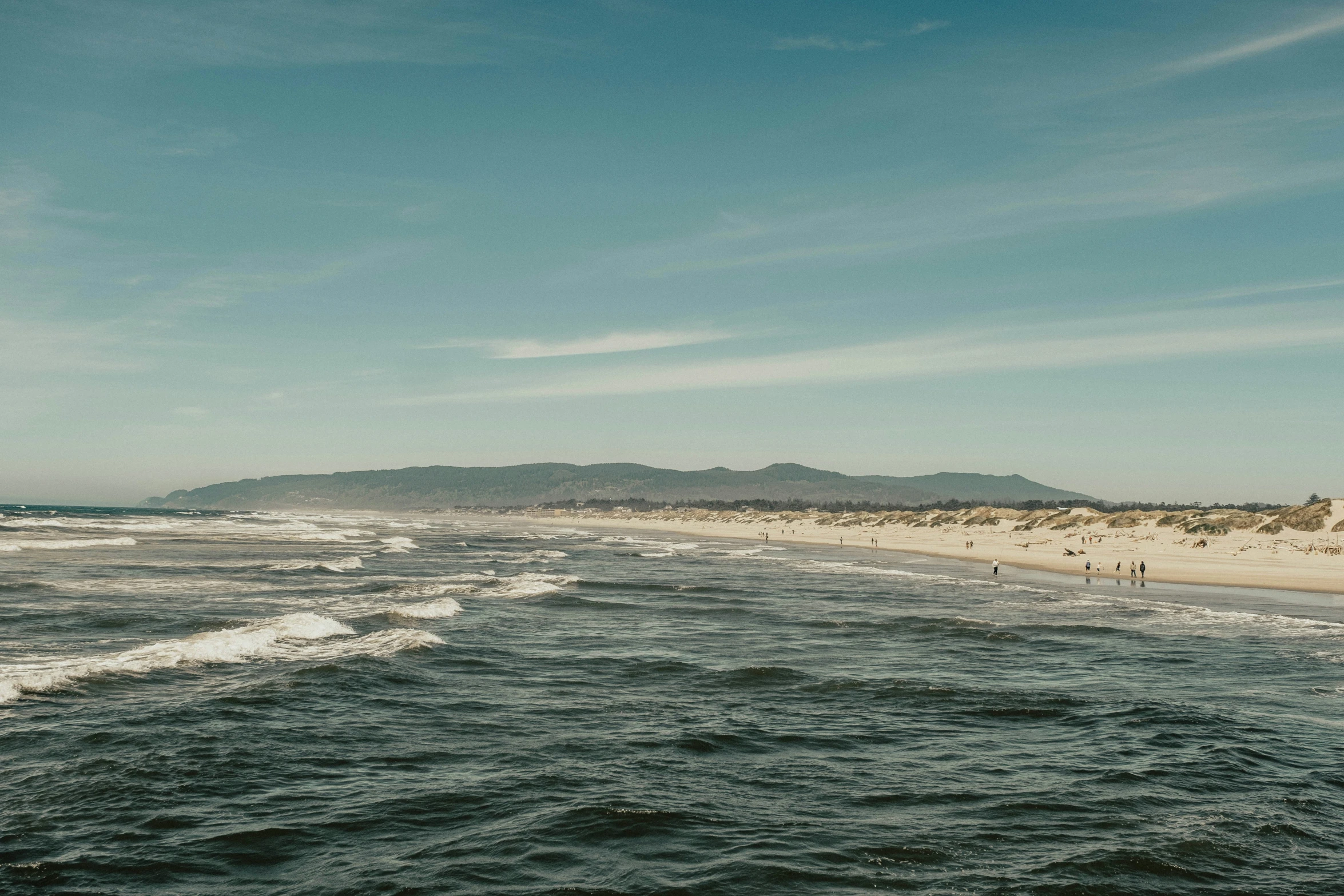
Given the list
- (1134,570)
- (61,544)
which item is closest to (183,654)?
(1134,570)

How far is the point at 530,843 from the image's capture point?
425 inches

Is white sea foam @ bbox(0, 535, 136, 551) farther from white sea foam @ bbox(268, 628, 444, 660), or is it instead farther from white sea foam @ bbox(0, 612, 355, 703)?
white sea foam @ bbox(268, 628, 444, 660)

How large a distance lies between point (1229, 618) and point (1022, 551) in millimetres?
44878

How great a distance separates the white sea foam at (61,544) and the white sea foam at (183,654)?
46.5 m

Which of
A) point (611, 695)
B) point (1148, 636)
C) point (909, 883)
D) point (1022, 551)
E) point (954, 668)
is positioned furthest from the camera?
point (1022, 551)

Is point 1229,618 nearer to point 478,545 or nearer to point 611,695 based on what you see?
point 611,695

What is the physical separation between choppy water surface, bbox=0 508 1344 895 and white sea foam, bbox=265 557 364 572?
17757mm

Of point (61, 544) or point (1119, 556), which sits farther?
point (61, 544)

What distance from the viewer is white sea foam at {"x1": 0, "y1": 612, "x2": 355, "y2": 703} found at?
18531 mm

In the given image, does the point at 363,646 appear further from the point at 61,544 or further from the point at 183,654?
the point at 61,544

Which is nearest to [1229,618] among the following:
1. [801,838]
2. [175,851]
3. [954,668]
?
[954,668]

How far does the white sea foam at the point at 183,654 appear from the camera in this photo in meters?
18.5

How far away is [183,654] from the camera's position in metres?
22.1

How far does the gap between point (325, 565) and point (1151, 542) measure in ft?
233
